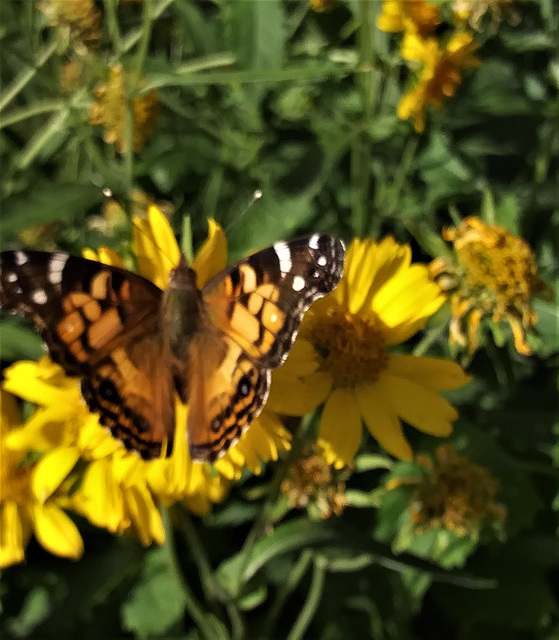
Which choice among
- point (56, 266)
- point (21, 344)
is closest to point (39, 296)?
point (56, 266)

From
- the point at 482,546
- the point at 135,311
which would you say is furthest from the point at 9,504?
the point at 482,546

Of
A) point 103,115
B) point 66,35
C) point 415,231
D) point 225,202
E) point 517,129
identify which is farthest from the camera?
point 517,129

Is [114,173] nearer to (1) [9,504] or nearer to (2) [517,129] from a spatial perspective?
(1) [9,504]

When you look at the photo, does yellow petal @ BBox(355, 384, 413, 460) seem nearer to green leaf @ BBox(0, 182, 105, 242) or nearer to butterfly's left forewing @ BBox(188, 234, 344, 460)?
butterfly's left forewing @ BBox(188, 234, 344, 460)

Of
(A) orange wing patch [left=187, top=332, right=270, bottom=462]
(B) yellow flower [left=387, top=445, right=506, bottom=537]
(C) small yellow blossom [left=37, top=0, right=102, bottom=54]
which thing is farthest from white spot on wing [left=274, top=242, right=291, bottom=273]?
(C) small yellow blossom [left=37, top=0, right=102, bottom=54]

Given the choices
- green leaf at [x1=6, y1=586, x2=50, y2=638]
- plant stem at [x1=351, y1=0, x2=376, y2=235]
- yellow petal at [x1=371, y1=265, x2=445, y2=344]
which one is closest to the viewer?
yellow petal at [x1=371, y1=265, x2=445, y2=344]

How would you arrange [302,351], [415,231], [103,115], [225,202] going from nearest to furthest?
[302,351]
[415,231]
[103,115]
[225,202]

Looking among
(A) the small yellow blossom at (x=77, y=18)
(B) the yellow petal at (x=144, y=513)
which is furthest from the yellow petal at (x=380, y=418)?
(A) the small yellow blossom at (x=77, y=18)

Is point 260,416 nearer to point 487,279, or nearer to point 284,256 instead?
point 284,256
